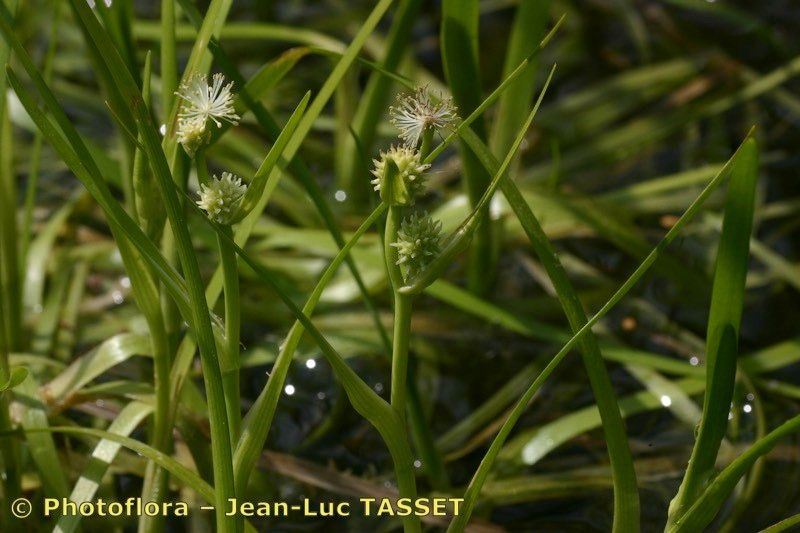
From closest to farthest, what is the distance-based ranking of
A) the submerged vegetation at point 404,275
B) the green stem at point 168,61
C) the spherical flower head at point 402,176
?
the spherical flower head at point 402,176, the submerged vegetation at point 404,275, the green stem at point 168,61

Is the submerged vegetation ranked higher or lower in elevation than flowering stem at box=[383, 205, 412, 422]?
higher

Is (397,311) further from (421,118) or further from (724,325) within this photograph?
(724,325)

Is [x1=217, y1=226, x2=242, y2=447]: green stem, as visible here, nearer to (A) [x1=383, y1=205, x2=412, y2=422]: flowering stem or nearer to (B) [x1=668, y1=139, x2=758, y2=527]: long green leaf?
(A) [x1=383, y1=205, x2=412, y2=422]: flowering stem

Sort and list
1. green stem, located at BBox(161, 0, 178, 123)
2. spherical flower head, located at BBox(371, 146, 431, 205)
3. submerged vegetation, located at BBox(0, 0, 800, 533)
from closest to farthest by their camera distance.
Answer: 1. spherical flower head, located at BBox(371, 146, 431, 205)
2. submerged vegetation, located at BBox(0, 0, 800, 533)
3. green stem, located at BBox(161, 0, 178, 123)

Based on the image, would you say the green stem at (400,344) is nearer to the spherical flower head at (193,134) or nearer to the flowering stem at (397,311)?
the flowering stem at (397,311)

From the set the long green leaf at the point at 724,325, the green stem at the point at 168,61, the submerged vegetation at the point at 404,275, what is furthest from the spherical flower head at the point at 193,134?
the long green leaf at the point at 724,325

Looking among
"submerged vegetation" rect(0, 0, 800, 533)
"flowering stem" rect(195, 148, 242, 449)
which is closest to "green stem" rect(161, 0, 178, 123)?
"submerged vegetation" rect(0, 0, 800, 533)

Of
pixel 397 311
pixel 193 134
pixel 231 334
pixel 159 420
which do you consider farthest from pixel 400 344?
pixel 159 420

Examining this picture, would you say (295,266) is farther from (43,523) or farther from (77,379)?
(43,523)
